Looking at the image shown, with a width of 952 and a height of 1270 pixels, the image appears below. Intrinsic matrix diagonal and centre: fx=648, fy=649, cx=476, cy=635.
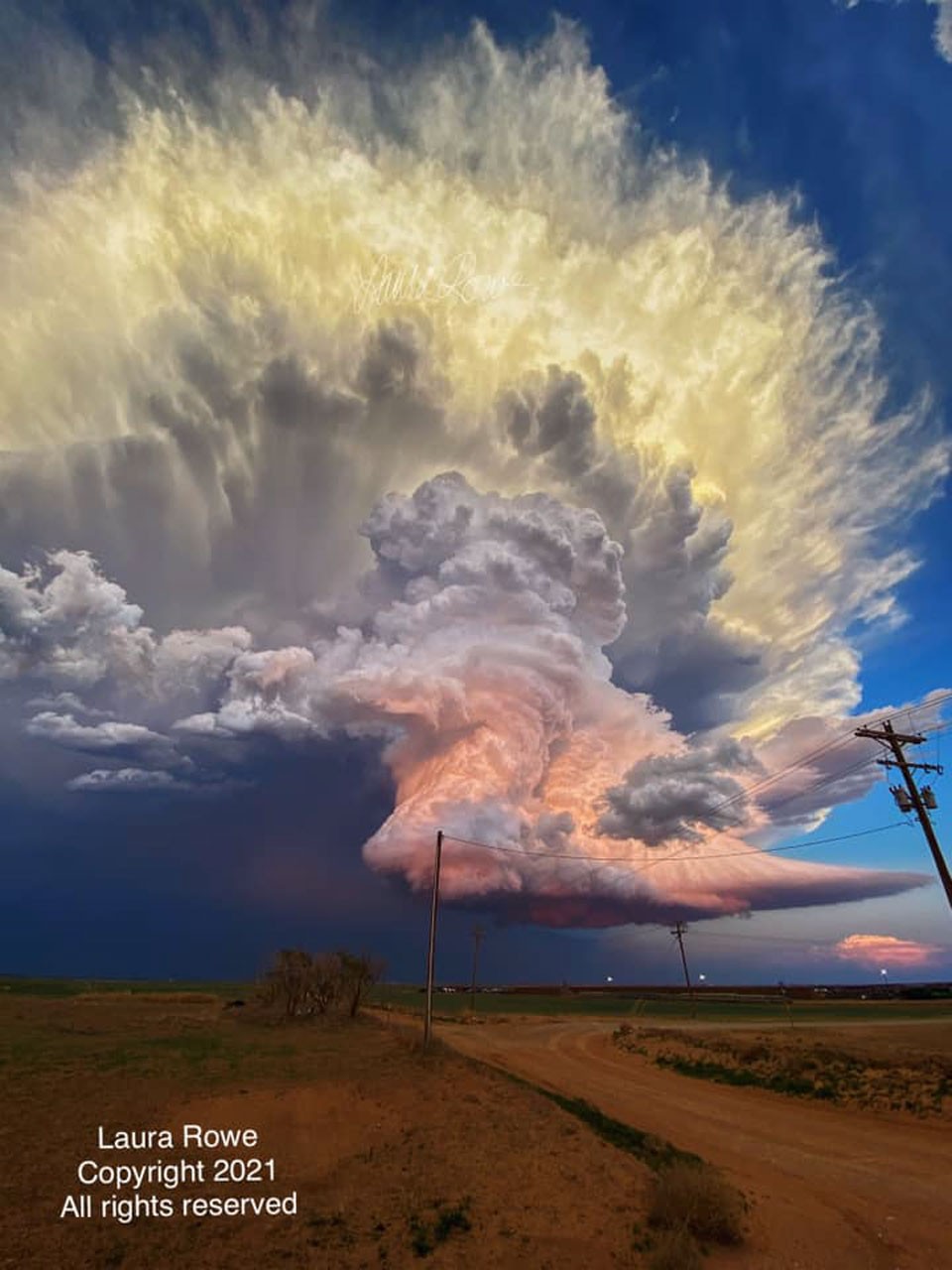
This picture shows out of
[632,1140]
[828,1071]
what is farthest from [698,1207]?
[828,1071]

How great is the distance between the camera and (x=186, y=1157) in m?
16.2

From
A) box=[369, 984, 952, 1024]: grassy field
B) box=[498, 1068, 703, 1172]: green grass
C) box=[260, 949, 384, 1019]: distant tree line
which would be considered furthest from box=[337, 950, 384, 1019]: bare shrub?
box=[498, 1068, 703, 1172]: green grass

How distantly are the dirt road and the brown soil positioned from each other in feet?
9.92

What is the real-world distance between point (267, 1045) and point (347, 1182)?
27.2 meters

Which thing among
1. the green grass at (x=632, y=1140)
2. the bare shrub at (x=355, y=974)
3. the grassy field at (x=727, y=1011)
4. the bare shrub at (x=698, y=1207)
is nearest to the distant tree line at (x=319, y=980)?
the bare shrub at (x=355, y=974)

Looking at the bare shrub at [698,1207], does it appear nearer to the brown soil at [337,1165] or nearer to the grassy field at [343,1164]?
the grassy field at [343,1164]

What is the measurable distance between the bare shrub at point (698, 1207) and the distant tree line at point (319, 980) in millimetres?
55377

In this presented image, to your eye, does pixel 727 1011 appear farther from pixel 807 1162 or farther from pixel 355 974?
pixel 807 1162

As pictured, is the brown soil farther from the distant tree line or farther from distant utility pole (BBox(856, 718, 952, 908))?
the distant tree line

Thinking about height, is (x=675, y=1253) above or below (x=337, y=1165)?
below

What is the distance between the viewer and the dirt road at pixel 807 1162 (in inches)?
475

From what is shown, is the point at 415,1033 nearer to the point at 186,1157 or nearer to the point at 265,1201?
the point at 186,1157

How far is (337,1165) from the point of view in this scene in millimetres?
15797

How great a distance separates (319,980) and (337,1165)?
172 ft
